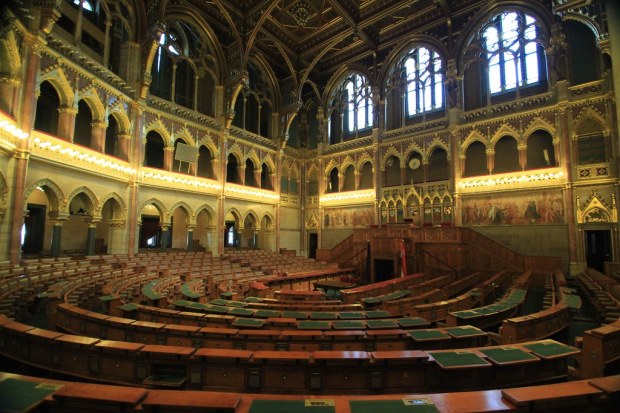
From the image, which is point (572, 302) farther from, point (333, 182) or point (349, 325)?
point (333, 182)

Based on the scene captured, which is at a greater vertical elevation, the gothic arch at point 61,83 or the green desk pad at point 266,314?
the gothic arch at point 61,83

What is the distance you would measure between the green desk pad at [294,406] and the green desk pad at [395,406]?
198mm

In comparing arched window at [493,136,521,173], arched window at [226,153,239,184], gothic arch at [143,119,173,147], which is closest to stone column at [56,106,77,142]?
gothic arch at [143,119,173,147]

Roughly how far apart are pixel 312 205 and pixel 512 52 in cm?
1659

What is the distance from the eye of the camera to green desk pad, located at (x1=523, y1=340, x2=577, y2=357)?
3.47m

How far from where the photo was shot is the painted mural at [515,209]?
15.5m

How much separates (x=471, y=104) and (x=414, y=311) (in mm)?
16942

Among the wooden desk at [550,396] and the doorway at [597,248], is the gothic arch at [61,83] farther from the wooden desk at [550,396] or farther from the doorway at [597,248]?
the doorway at [597,248]

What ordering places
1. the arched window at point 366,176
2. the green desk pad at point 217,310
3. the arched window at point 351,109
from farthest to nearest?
the arched window at point 351,109 < the arched window at point 366,176 < the green desk pad at point 217,310

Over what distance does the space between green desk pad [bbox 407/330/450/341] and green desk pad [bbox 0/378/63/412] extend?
152 inches

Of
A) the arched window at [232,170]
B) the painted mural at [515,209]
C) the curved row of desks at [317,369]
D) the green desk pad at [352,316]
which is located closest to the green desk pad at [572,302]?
the curved row of desks at [317,369]

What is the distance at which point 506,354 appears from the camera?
3.46m

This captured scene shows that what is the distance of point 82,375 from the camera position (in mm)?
3654

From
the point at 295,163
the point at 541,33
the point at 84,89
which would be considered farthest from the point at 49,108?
the point at 541,33
